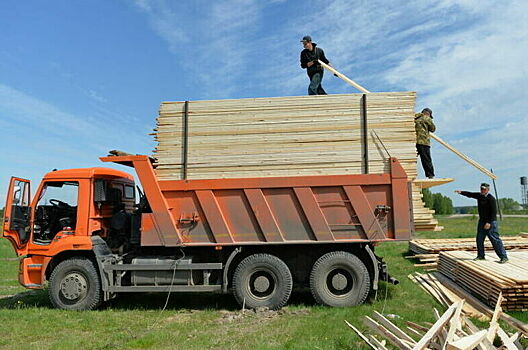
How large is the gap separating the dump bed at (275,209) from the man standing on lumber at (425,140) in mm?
983

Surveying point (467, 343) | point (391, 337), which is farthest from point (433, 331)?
point (391, 337)

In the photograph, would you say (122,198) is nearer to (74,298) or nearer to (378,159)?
(74,298)

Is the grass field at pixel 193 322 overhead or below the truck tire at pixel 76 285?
below

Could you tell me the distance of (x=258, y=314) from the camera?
673 cm

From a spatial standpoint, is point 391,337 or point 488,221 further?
point 488,221

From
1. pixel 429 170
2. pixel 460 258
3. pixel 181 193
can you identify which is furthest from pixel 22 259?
pixel 460 258

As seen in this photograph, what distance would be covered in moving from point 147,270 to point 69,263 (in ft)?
4.86

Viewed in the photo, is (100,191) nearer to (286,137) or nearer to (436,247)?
(286,137)

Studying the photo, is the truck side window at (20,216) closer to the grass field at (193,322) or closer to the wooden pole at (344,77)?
the grass field at (193,322)

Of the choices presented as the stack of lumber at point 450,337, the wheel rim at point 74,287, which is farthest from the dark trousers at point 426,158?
the wheel rim at point 74,287

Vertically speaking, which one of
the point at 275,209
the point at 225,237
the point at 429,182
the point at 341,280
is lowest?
the point at 341,280

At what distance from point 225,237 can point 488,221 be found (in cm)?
568

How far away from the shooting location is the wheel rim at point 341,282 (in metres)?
6.92

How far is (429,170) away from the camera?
7.44 m
